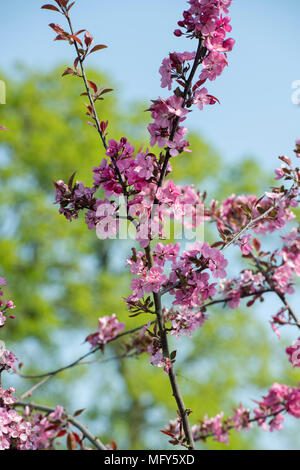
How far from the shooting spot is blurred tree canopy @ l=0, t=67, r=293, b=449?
714 centimetres

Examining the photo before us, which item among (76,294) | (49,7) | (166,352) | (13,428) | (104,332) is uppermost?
(76,294)

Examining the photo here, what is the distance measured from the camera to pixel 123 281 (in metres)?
7.68

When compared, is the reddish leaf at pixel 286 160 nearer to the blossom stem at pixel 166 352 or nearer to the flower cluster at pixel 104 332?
the blossom stem at pixel 166 352

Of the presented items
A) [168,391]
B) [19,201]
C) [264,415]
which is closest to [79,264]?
[19,201]

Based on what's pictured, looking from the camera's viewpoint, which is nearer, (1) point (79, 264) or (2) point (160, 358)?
(2) point (160, 358)

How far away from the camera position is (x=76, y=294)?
24.4ft

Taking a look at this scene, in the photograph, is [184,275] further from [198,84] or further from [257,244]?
[257,244]

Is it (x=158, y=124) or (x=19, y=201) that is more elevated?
(x=19, y=201)

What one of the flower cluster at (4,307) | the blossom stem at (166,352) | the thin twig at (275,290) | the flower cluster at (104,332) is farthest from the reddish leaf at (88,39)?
the flower cluster at (104,332)

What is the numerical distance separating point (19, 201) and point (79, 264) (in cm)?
147

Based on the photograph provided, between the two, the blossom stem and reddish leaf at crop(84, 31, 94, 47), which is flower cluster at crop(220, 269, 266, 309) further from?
reddish leaf at crop(84, 31, 94, 47)

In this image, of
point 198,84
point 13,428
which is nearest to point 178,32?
point 198,84

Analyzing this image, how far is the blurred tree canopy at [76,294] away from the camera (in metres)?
7.14

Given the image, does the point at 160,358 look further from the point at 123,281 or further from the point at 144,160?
the point at 123,281
